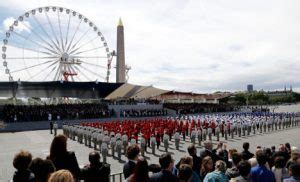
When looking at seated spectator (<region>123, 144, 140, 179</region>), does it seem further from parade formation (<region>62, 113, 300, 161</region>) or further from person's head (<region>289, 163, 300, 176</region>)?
parade formation (<region>62, 113, 300, 161</region>)

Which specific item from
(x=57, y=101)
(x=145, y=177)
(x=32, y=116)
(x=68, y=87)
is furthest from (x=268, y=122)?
(x=57, y=101)

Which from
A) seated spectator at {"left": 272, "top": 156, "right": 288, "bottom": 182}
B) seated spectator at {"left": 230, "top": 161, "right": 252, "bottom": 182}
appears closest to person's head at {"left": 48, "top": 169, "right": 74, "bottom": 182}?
seated spectator at {"left": 230, "top": 161, "right": 252, "bottom": 182}

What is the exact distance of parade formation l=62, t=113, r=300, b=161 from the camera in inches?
763

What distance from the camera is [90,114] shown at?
1791 inches

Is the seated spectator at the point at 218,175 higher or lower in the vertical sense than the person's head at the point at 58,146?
lower

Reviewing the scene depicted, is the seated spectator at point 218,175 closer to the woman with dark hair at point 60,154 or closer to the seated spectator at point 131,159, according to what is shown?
the seated spectator at point 131,159

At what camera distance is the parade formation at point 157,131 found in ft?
63.6

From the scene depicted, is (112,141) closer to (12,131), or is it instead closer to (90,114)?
(12,131)

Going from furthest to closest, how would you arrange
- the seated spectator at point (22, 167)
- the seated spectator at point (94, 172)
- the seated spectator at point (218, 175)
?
1. the seated spectator at point (94, 172)
2. the seated spectator at point (218, 175)
3. the seated spectator at point (22, 167)

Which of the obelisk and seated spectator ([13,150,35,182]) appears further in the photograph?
the obelisk

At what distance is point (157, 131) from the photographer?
21.8 meters

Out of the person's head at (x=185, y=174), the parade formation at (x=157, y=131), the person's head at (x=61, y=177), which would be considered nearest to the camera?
the person's head at (x=61, y=177)

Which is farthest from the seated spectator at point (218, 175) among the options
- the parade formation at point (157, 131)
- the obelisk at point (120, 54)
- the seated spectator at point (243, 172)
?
the obelisk at point (120, 54)

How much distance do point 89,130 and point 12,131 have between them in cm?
1737
